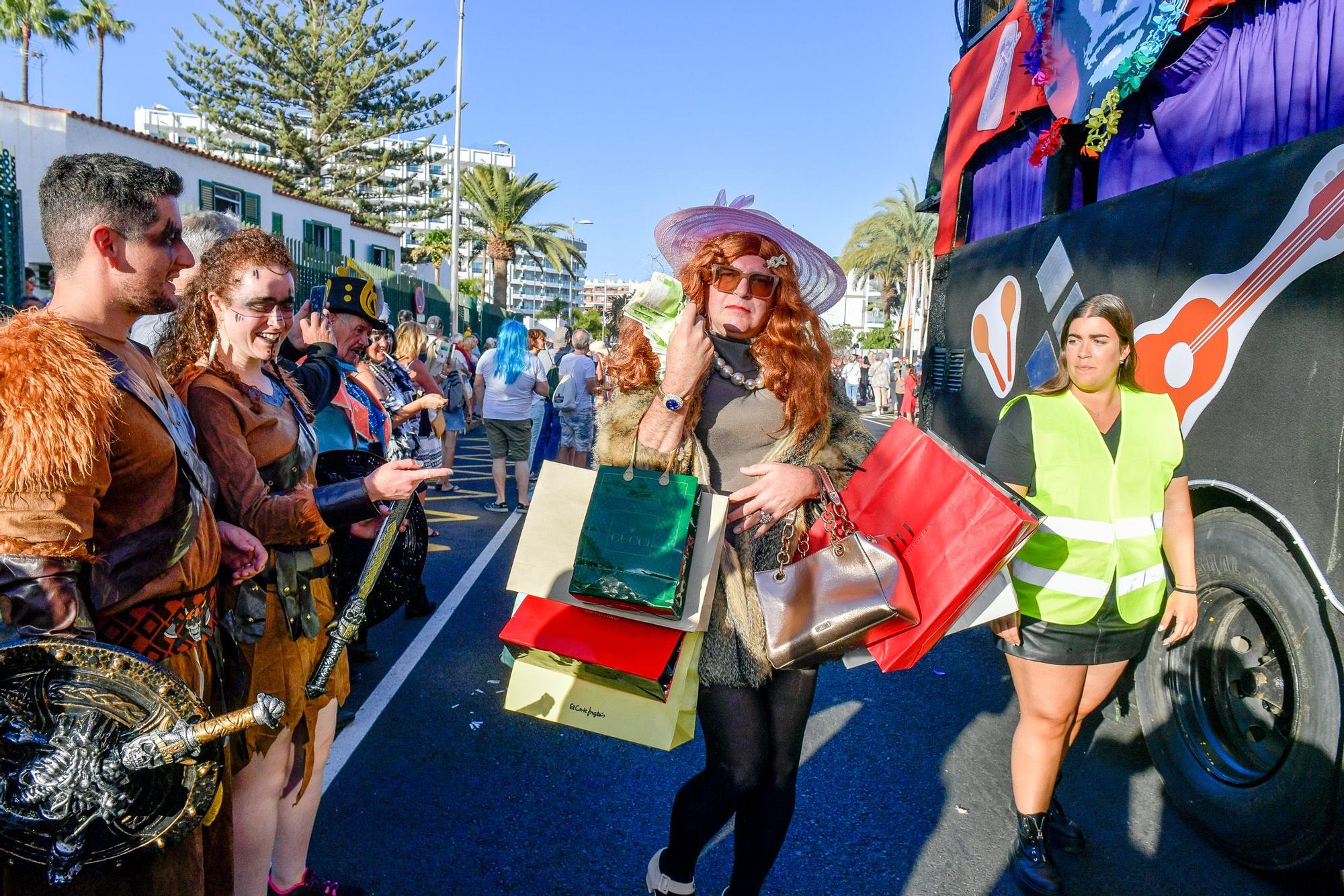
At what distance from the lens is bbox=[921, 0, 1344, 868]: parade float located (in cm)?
284

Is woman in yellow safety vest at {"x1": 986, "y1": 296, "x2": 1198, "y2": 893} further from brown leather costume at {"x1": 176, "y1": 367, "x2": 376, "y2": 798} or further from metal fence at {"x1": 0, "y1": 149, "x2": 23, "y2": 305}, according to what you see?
metal fence at {"x1": 0, "y1": 149, "x2": 23, "y2": 305}

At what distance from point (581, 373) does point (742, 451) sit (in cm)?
731

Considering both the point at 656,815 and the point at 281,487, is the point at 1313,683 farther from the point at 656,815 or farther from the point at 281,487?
the point at 281,487

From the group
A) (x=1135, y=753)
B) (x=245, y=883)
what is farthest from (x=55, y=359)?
(x=1135, y=753)

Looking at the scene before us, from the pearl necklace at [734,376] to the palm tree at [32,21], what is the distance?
45715 millimetres

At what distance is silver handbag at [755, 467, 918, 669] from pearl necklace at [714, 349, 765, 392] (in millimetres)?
433

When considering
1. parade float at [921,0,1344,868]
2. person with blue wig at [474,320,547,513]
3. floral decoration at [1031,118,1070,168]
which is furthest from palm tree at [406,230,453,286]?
parade float at [921,0,1344,868]

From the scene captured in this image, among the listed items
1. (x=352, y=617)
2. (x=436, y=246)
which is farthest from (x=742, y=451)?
(x=436, y=246)

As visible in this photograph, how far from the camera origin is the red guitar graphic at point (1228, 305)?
2.90 meters

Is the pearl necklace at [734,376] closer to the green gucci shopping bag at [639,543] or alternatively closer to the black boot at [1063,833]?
the green gucci shopping bag at [639,543]

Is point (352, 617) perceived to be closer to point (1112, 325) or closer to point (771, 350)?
point (771, 350)

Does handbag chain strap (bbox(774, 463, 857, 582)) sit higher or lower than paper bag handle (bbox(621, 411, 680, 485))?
lower

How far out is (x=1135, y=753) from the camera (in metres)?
3.99

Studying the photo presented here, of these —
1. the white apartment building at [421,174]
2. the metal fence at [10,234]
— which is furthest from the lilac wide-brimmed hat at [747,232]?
the white apartment building at [421,174]
